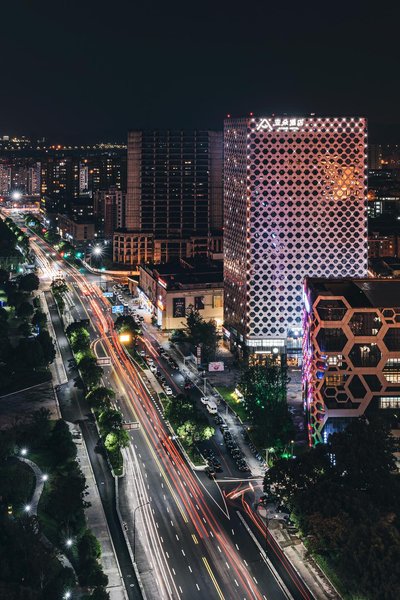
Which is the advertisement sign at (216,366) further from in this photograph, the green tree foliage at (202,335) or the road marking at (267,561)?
the road marking at (267,561)

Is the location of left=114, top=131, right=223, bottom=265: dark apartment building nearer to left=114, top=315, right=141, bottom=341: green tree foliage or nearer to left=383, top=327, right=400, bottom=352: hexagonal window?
left=114, top=315, right=141, bottom=341: green tree foliage

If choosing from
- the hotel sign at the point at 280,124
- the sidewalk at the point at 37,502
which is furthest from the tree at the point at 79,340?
the hotel sign at the point at 280,124

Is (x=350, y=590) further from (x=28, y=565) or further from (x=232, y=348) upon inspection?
(x=232, y=348)

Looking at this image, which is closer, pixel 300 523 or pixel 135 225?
pixel 300 523

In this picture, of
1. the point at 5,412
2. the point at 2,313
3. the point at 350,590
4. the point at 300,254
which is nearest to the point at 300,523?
the point at 350,590

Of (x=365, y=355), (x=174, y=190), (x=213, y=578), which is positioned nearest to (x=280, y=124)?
(x=365, y=355)

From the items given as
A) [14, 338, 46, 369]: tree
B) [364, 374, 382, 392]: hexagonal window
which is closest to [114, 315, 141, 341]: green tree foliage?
[14, 338, 46, 369]: tree
